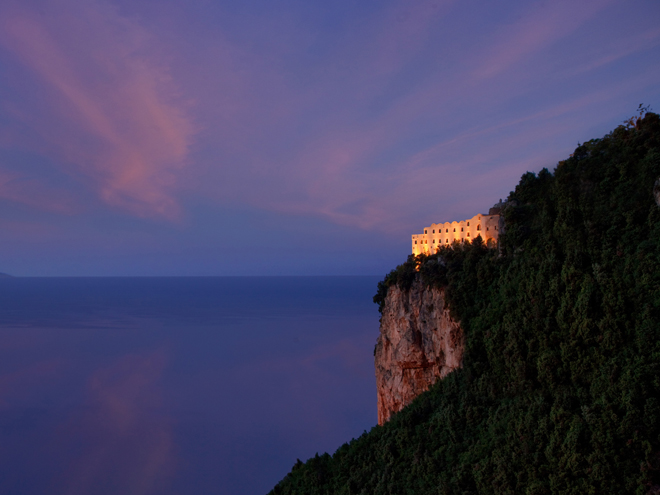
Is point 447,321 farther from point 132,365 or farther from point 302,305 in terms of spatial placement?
point 302,305

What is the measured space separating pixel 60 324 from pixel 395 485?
344ft

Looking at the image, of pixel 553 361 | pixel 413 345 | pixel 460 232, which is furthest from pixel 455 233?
pixel 553 361

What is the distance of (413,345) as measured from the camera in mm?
26703

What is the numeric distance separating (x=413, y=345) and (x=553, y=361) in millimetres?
10758

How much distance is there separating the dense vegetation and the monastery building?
2.21 meters

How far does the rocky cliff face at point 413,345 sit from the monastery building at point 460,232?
435cm

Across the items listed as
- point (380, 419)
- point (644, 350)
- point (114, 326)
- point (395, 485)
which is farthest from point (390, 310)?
point (114, 326)

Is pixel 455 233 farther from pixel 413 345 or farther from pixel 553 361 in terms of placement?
pixel 553 361

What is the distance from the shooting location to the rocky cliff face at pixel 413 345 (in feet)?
79.3

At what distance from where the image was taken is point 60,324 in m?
97.5

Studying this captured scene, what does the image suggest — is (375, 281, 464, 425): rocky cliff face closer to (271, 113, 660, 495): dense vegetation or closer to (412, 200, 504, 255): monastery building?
(271, 113, 660, 495): dense vegetation

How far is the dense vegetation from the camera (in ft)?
45.0

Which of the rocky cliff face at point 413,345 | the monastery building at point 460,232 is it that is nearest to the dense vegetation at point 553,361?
the rocky cliff face at point 413,345

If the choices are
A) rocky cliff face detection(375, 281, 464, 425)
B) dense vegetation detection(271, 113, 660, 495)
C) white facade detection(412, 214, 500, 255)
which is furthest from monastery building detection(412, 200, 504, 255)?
rocky cliff face detection(375, 281, 464, 425)
